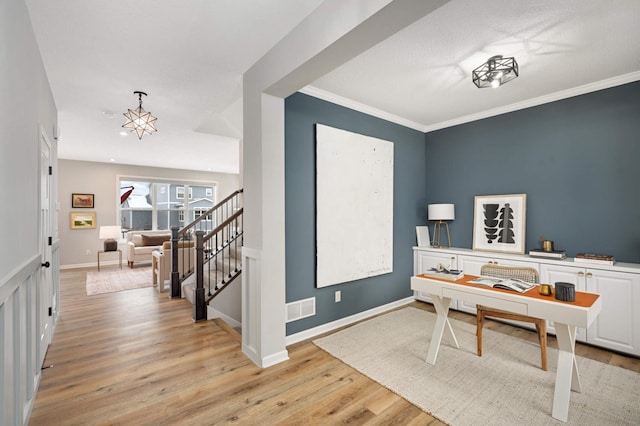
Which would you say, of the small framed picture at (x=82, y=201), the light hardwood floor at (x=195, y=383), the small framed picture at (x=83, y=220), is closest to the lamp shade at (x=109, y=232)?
the small framed picture at (x=83, y=220)

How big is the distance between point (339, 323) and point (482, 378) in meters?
1.51

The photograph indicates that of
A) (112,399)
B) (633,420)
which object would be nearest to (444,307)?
(633,420)

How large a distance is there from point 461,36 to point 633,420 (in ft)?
9.22

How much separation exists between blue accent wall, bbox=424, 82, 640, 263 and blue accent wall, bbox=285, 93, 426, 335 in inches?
29.3

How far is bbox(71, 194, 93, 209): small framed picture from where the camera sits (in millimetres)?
7344

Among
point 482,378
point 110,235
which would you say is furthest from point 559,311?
point 110,235

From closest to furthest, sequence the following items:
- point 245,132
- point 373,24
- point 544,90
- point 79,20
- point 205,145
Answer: point 373,24, point 79,20, point 245,132, point 544,90, point 205,145

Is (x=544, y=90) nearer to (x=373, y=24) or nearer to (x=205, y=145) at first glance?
(x=373, y=24)

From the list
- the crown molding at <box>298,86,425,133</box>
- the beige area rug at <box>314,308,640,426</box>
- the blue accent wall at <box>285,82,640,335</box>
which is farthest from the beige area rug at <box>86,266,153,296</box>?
the crown molding at <box>298,86,425,133</box>

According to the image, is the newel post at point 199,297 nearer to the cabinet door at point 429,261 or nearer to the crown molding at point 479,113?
the crown molding at point 479,113

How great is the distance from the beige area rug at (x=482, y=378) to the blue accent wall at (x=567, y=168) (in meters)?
1.28

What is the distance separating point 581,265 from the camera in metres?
2.94

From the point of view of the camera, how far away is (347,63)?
8.71 feet

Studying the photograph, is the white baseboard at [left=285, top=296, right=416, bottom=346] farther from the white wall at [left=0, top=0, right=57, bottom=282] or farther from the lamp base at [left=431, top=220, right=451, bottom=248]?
the white wall at [left=0, top=0, right=57, bottom=282]
